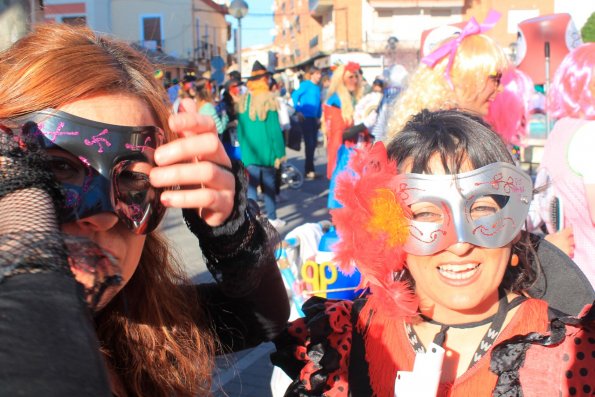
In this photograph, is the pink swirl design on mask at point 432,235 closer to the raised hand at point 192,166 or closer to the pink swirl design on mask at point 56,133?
the raised hand at point 192,166

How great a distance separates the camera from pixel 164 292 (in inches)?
59.7

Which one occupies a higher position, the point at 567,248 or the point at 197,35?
the point at 197,35

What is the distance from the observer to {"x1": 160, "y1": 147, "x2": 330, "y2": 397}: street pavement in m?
3.73

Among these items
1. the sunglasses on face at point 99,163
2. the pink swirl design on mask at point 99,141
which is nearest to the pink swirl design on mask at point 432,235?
the sunglasses on face at point 99,163

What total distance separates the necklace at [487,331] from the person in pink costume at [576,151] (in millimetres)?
1037

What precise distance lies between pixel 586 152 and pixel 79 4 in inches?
1331

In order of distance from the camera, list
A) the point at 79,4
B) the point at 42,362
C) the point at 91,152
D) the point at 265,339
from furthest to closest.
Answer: the point at 79,4, the point at 265,339, the point at 91,152, the point at 42,362

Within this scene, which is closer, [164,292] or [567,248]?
[164,292]

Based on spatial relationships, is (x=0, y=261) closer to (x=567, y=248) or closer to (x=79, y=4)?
(x=567, y=248)

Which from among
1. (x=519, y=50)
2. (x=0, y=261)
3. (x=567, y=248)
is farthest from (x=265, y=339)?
(x=519, y=50)

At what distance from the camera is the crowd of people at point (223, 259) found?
68cm

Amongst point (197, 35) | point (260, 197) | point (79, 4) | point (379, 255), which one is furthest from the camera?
point (197, 35)

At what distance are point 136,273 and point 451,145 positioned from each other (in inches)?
36.8

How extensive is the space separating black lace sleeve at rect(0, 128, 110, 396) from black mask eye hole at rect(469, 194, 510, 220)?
4.29 ft
